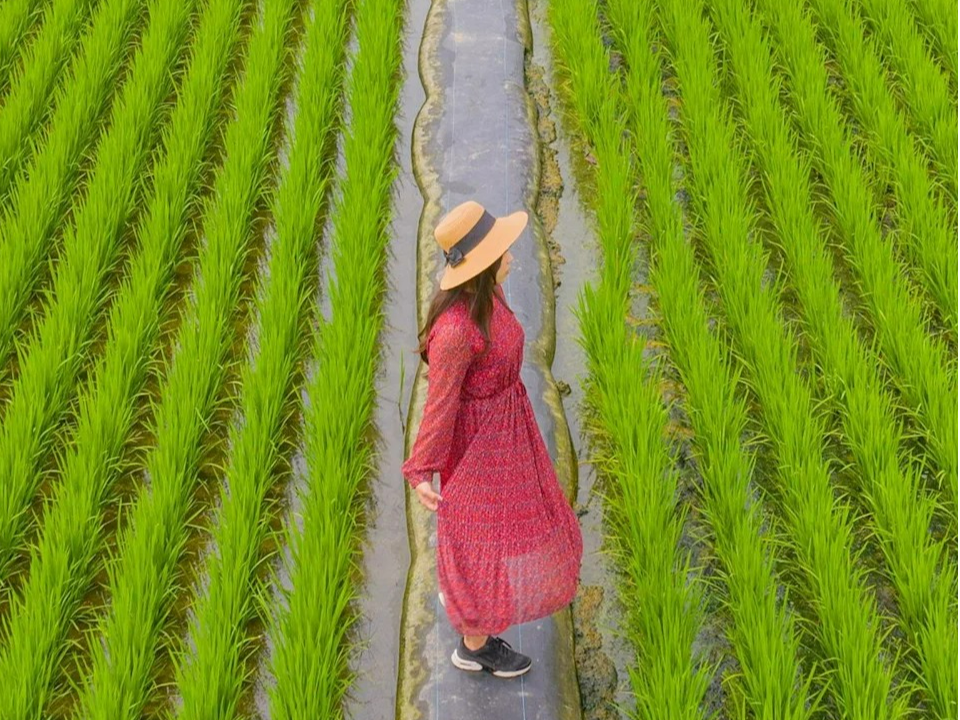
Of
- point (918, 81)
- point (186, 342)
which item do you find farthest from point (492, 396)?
point (918, 81)

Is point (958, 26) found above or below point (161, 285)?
above

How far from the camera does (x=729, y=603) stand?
3.18m

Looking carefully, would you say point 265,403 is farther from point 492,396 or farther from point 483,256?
point 483,256

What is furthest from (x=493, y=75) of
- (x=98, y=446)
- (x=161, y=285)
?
(x=98, y=446)

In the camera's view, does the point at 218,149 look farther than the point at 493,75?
No

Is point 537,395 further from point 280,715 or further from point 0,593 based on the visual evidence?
point 0,593

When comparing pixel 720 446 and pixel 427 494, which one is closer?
pixel 427 494

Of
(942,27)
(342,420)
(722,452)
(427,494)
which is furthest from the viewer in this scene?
(942,27)

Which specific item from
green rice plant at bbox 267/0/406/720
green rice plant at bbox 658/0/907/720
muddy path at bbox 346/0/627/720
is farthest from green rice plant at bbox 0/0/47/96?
green rice plant at bbox 658/0/907/720

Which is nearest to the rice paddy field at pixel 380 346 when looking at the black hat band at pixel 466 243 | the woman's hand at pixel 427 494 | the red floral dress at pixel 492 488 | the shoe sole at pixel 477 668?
the shoe sole at pixel 477 668

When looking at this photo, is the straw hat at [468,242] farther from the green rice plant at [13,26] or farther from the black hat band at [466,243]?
the green rice plant at [13,26]

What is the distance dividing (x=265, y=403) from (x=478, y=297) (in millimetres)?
1128

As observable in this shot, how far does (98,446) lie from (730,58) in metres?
2.96

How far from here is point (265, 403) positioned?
12.0 ft
